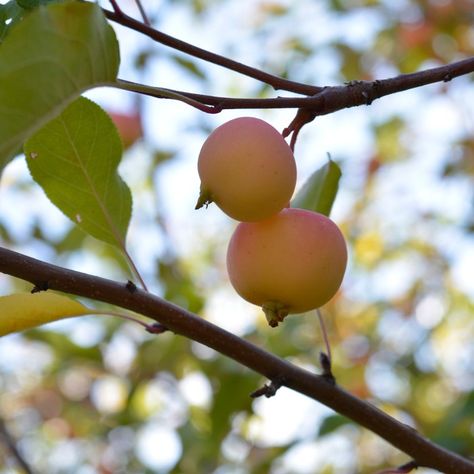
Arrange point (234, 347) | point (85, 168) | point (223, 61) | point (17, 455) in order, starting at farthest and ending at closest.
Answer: point (17, 455) < point (85, 168) < point (234, 347) < point (223, 61)

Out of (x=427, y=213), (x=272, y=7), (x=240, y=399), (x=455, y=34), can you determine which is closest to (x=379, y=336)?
(x=427, y=213)

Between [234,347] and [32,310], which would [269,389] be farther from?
[32,310]

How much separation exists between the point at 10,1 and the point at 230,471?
51.1 inches

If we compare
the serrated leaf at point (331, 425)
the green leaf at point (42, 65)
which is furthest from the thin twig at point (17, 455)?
the green leaf at point (42, 65)

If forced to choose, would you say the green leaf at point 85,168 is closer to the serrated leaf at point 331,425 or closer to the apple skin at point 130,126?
the serrated leaf at point 331,425

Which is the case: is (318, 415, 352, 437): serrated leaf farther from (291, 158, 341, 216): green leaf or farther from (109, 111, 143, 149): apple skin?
(109, 111, 143, 149): apple skin

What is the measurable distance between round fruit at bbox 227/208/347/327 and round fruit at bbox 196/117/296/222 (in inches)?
1.4

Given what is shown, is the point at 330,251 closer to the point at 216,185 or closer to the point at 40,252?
the point at 216,185

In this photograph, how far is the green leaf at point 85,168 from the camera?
2.70ft

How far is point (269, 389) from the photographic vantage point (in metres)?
0.75

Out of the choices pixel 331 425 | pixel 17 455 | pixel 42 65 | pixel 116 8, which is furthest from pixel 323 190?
pixel 17 455

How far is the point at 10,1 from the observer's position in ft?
2.43

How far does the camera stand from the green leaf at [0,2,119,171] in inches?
20.3

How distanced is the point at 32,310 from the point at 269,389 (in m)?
0.25
